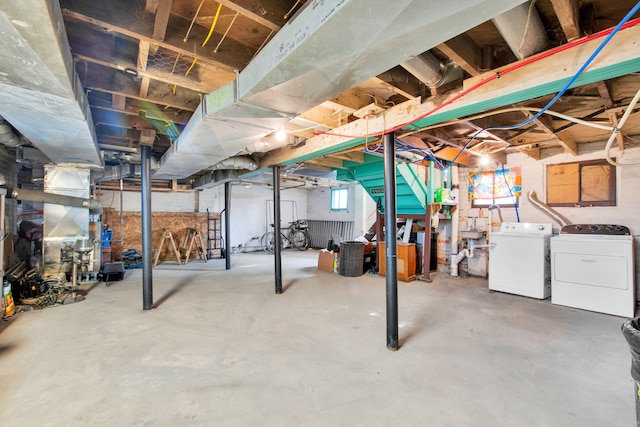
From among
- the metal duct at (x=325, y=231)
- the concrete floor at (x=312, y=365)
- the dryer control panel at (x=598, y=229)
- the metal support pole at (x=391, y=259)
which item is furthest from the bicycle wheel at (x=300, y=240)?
the metal support pole at (x=391, y=259)

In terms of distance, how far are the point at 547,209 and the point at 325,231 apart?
20.4 feet

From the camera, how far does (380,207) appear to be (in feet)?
18.5

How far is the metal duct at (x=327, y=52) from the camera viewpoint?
3.35 feet

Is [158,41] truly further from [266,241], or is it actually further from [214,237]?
[266,241]

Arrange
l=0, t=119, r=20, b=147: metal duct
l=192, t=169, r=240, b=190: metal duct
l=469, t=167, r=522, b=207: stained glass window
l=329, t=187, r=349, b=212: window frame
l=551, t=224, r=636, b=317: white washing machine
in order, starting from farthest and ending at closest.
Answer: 1. l=329, t=187, r=349, b=212: window frame
2. l=192, t=169, r=240, b=190: metal duct
3. l=469, t=167, r=522, b=207: stained glass window
4. l=551, t=224, r=636, b=317: white washing machine
5. l=0, t=119, r=20, b=147: metal duct

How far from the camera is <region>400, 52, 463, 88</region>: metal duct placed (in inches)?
72.3

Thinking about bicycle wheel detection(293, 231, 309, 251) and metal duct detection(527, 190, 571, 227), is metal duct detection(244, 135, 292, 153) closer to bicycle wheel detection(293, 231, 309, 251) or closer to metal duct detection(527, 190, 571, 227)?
metal duct detection(527, 190, 571, 227)

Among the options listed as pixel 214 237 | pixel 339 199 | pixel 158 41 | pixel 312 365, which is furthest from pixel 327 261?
pixel 158 41

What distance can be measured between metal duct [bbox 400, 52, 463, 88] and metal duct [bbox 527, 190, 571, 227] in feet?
10.7

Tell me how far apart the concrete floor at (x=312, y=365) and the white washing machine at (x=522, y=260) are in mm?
A: 347

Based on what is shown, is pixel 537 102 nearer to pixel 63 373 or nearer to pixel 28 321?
pixel 63 373

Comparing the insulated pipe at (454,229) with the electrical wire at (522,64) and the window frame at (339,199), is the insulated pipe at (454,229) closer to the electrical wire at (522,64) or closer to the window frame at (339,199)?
the electrical wire at (522,64)

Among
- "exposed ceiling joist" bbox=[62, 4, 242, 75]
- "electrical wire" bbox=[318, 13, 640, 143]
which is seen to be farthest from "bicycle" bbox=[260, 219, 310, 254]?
"exposed ceiling joist" bbox=[62, 4, 242, 75]

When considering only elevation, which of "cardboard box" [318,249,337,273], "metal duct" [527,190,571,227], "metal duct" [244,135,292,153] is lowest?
"cardboard box" [318,249,337,273]
